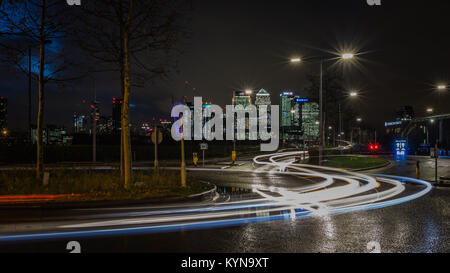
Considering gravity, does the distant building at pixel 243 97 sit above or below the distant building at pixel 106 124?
above

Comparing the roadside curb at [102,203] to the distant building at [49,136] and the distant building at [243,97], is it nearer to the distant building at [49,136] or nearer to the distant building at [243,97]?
the distant building at [49,136]

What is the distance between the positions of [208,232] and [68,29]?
42.3 ft

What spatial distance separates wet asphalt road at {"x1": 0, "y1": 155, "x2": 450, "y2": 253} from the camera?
606 centimetres

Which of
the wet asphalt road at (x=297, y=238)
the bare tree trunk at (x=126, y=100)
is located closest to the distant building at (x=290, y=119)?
the bare tree trunk at (x=126, y=100)

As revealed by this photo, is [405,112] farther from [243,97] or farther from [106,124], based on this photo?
[106,124]

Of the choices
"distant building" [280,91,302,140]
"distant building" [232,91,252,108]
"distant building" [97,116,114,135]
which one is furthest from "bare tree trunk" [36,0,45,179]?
"distant building" [280,91,302,140]

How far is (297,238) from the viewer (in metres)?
6.66

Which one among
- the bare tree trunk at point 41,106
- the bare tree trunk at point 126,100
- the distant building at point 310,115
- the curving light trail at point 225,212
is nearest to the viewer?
the curving light trail at point 225,212

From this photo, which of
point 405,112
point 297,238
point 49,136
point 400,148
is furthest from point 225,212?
point 405,112

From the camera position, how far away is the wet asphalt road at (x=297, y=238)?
606 cm

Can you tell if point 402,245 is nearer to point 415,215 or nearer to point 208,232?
point 415,215

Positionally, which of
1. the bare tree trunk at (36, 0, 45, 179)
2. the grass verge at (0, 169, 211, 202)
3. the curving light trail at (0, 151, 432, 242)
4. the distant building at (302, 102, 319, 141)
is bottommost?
the curving light trail at (0, 151, 432, 242)

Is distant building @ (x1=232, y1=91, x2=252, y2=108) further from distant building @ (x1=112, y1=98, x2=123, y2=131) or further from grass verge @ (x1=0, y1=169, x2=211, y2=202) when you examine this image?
grass verge @ (x1=0, y1=169, x2=211, y2=202)
